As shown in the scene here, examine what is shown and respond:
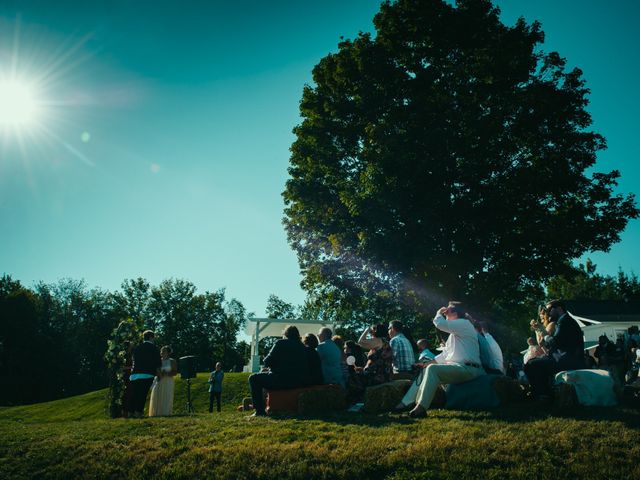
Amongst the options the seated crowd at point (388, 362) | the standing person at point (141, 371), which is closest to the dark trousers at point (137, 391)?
the standing person at point (141, 371)

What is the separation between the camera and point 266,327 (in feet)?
97.6

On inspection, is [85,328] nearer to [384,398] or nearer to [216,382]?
[216,382]

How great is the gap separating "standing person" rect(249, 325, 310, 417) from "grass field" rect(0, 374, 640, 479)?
2.56 ft

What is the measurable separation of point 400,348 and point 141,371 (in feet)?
21.1

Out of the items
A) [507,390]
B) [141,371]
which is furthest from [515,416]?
[141,371]

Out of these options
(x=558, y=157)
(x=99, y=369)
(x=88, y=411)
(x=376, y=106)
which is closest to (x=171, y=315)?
(x=99, y=369)

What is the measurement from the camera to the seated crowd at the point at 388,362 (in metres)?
7.01

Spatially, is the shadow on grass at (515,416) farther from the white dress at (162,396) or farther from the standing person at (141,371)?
the white dress at (162,396)

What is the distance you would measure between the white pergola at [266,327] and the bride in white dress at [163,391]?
1498cm

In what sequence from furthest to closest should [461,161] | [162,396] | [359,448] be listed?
[461,161] → [162,396] → [359,448]

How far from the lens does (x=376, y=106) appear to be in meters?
17.2

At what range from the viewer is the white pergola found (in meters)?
27.2

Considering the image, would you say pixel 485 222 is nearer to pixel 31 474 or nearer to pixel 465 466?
pixel 465 466

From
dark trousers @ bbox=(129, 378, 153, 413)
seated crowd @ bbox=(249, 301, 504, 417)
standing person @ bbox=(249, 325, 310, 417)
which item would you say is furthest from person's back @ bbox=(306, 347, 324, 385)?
dark trousers @ bbox=(129, 378, 153, 413)
